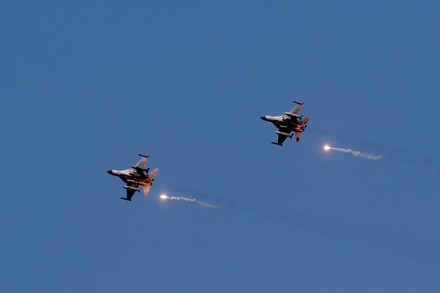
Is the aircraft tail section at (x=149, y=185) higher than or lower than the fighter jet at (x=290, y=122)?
lower

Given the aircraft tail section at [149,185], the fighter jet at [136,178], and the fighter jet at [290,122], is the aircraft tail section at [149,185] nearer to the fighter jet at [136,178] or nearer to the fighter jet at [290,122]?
the fighter jet at [136,178]

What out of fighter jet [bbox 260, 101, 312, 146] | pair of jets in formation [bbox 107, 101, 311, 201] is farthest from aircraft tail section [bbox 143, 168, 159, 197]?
fighter jet [bbox 260, 101, 312, 146]

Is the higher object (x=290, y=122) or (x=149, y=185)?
(x=290, y=122)

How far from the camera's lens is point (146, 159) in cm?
16288

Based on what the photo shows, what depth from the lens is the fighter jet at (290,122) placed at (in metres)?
161

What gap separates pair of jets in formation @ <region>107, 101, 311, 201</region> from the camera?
15900 cm

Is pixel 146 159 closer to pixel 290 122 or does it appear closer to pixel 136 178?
pixel 136 178

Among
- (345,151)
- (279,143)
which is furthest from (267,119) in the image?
(345,151)

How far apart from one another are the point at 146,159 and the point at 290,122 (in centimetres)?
2380

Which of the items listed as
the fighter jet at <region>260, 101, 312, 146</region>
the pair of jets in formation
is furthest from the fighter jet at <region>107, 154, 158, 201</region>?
the fighter jet at <region>260, 101, 312, 146</region>

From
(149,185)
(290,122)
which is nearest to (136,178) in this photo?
(149,185)

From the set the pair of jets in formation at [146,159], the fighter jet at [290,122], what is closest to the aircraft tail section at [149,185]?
the pair of jets in formation at [146,159]

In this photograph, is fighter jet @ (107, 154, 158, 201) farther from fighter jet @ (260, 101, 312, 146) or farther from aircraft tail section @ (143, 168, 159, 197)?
fighter jet @ (260, 101, 312, 146)

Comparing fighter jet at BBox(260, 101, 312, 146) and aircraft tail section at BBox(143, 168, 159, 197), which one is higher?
fighter jet at BBox(260, 101, 312, 146)
